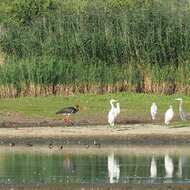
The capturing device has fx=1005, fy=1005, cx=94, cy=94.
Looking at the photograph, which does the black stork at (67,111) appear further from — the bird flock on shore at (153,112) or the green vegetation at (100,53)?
the green vegetation at (100,53)

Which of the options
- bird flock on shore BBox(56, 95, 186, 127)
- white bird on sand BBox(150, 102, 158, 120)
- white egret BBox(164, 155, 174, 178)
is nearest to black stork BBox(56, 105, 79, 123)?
bird flock on shore BBox(56, 95, 186, 127)

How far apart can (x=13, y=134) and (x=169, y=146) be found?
4.62m

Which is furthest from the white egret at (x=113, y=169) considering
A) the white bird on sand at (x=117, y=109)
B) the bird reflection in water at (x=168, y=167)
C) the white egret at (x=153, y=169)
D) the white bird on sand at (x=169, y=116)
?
the white bird on sand at (x=117, y=109)

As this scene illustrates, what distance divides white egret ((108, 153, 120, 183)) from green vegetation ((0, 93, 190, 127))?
8.36 m

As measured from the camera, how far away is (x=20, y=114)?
1309 inches

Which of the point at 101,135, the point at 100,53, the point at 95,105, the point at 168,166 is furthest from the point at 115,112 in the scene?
the point at 168,166

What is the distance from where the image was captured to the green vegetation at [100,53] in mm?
36312

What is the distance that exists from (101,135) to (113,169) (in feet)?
22.6

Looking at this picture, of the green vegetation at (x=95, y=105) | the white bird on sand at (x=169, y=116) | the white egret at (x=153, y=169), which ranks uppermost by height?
the green vegetation at (x=95, y=105)

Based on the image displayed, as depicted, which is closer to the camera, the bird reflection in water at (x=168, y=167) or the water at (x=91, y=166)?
the water at (x=91, y=166)

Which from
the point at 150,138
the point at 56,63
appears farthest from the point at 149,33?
the point at 150,138

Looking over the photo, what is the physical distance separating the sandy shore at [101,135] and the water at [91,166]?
1.47 m

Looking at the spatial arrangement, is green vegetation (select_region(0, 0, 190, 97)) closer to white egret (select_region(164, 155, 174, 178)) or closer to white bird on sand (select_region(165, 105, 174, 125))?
white bird on sand (select_region(165, 105, 174, 125))

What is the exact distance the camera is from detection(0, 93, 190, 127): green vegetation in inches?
1300
